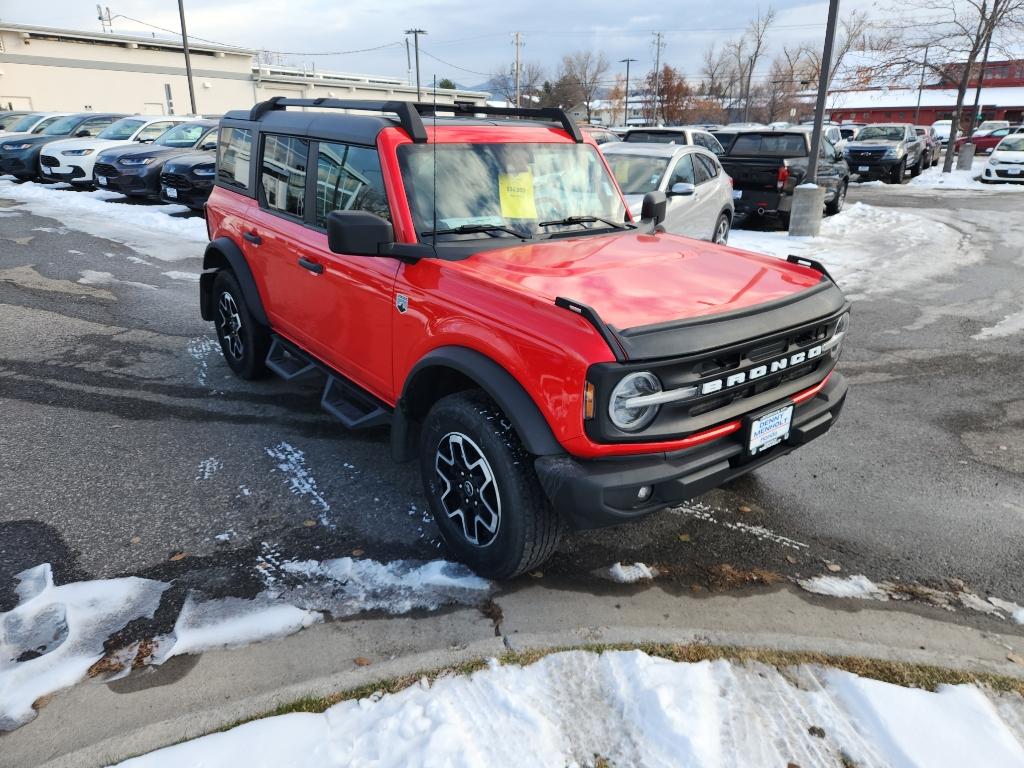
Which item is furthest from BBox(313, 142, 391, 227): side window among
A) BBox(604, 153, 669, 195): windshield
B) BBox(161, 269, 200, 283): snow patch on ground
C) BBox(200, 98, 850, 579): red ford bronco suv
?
BBox(604, 153, 669, 195): windshield

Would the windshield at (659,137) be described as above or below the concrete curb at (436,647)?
above

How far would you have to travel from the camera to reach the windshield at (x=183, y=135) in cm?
1470

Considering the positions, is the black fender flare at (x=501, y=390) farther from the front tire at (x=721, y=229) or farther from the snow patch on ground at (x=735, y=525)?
the front tire at (x=721, y=229)

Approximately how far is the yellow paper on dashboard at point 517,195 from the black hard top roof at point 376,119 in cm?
39

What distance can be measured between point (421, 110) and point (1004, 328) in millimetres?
6444

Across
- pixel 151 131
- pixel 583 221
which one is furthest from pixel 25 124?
pixel 583 221

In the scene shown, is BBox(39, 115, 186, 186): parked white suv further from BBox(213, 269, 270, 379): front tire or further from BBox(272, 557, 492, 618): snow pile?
BBox(272, 557, 492, 618): snow pile

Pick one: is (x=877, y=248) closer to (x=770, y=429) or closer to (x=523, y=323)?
(x=770, y=429)

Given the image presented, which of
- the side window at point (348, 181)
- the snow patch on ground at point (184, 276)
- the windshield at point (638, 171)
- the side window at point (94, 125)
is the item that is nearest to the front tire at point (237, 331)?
the side window at point (348, 181)

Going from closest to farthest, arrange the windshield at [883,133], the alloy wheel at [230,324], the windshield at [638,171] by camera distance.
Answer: the alloy wheel at [230,324] → the windshield at [638,171] → the windshield at [883,133]

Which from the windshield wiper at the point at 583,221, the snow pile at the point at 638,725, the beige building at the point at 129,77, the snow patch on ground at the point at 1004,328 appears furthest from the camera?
the beige building at the point at 129,77

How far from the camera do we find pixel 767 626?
296 centimetres

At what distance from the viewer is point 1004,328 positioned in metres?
7.17

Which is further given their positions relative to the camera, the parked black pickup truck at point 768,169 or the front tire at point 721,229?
the parked black pickup truck at point 768,169
